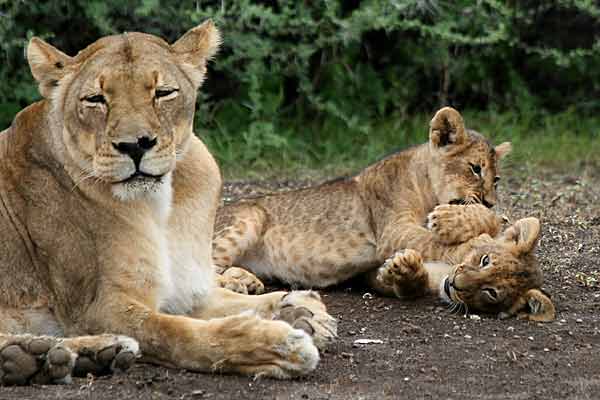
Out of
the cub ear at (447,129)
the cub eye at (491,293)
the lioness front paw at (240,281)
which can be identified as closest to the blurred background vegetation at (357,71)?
the cub ear at (447,129)

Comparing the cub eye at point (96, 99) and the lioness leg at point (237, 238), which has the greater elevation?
the cub eye at point (96, 99)

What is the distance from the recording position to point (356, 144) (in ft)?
28.6

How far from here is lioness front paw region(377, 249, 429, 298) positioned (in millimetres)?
5023

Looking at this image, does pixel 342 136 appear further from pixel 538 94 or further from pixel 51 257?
pixel 51 257

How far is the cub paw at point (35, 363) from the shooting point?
357 centimetres

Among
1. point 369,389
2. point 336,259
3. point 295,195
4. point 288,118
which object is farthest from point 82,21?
point 369,389

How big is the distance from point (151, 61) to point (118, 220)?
→ 548mm

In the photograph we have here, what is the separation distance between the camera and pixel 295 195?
615 cm

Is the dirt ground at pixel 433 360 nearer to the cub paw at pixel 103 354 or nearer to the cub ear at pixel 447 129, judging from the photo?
Answer: the cub paw at pixel 103 354

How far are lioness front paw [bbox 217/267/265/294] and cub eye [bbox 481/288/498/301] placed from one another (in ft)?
3.41

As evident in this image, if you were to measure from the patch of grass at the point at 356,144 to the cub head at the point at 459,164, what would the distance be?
2.33 m

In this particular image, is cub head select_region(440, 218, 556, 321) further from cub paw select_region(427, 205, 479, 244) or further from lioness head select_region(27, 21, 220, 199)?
lioness head select_region(27, 21, 220, 199)

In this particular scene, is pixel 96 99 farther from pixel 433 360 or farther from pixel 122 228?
pixel 433 360

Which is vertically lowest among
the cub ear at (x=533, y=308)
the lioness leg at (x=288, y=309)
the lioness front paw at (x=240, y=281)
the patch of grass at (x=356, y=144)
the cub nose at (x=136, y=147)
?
the patch of grass at (x=356, y=144)
